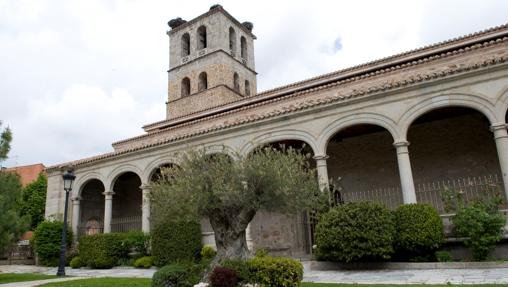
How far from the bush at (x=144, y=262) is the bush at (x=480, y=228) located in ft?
33.3

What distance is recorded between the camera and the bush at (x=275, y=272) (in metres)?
7.13

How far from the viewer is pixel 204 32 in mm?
31984

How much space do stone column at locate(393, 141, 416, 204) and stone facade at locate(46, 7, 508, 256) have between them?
30mm

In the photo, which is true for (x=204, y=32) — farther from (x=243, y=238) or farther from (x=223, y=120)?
(x=243, y=238)

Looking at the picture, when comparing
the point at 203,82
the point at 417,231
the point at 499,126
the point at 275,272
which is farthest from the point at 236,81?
the point at 275,272

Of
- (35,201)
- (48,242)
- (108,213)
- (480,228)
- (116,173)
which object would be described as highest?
(35,201)

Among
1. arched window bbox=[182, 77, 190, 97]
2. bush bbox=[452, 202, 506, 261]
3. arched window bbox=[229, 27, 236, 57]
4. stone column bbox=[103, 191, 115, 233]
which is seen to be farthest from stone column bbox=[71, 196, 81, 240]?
arched window bbox=[229, 27, 236, 57]

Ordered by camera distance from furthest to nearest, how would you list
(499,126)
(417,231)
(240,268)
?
1. (499,126)
2. (417,231)
3. (240,268)

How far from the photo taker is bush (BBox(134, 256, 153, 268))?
14.8 meters

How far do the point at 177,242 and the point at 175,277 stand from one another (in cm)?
698

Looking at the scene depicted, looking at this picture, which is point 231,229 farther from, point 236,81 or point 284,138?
point 236,81

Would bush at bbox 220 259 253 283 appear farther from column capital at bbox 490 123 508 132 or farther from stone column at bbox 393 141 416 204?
column capital at bbox 490 123 508 132

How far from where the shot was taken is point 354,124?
13.4 m

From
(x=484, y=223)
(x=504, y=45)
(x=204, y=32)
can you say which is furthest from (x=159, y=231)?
(x=204, y=32)
